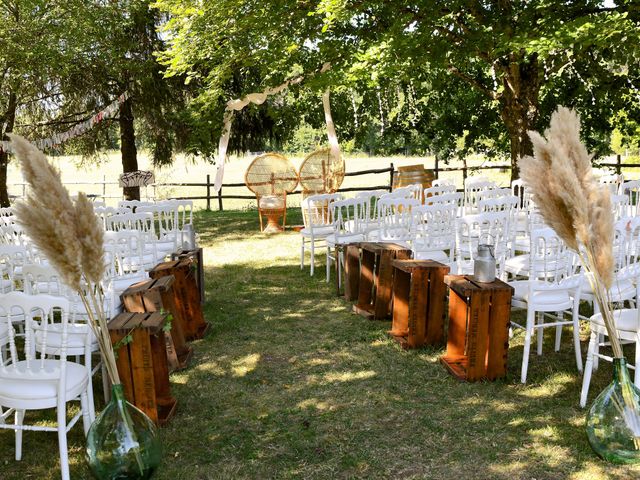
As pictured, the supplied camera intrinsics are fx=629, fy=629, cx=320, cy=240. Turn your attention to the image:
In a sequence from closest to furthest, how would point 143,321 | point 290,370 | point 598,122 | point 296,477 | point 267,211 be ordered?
point 296,477
point 143,321
point 290,370
point 267,211
point 598,122

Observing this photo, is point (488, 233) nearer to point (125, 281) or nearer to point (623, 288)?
point (623, 288)

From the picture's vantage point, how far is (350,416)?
3.48m

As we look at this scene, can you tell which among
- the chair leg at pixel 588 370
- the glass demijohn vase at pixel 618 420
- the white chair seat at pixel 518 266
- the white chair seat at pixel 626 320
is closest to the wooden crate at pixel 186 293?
the white chair seat at pixel 518 266

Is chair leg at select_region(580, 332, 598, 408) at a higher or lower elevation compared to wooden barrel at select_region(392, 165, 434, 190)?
lower

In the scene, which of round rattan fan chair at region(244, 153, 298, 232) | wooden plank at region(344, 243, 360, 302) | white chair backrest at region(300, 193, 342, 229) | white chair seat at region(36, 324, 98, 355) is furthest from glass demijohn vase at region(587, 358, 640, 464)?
round rattan fan chair at region(244, 153, 298, 232)

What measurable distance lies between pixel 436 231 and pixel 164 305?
8.47 feet

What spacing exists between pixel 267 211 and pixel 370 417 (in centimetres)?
752

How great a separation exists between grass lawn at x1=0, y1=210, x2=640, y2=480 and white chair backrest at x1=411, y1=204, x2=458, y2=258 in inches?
33.7

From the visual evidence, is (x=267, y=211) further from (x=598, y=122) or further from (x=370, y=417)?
(x=370, y=417)

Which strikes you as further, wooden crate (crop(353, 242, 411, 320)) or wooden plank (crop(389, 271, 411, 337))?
wooden crate (crop(353, 242, 411, 320))

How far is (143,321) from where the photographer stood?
3340mm

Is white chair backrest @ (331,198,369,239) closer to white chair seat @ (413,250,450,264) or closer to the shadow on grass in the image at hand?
white chair seat @ (413,250,450,264)

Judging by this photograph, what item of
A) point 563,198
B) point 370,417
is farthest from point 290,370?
point 563,198

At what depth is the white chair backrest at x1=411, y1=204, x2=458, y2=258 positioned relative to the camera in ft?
17.6
